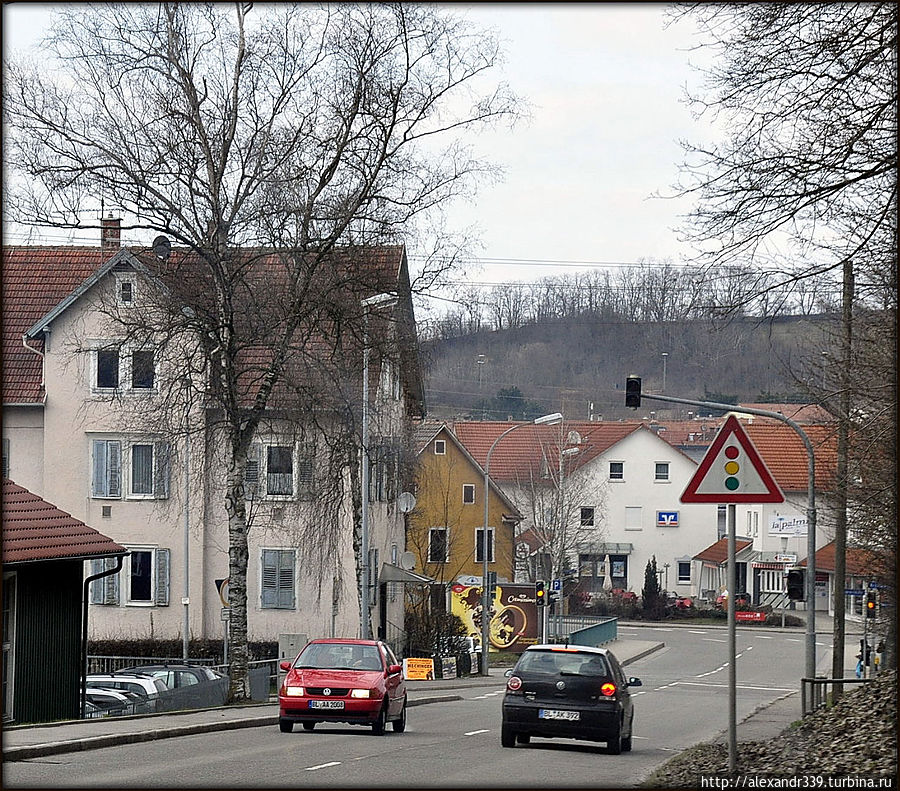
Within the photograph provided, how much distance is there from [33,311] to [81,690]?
23982 millimetres

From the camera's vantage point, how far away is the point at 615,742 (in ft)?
61.2

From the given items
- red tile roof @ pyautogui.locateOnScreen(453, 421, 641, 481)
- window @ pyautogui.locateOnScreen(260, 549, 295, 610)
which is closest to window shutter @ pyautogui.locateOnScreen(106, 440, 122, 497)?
window @ pyautogui.locateOnScreen(260, 549, 295, 610)

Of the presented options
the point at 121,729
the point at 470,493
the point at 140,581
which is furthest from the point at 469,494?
the point at 121,729

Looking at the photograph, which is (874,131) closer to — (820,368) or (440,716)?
(820,368)

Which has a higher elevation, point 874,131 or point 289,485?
point 874,131

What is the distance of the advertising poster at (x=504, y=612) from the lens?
183ft

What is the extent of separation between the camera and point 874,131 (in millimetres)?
12328

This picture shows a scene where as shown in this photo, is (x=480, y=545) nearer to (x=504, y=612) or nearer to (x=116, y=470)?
(x=504, y=612)

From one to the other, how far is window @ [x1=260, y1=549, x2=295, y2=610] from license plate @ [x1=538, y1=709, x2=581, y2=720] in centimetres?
2617

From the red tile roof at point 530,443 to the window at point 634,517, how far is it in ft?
15.8

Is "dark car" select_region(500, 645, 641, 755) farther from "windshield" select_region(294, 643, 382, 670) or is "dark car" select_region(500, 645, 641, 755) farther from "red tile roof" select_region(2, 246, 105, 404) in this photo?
"red tile roof" select_region(2, 246, 105, 404)

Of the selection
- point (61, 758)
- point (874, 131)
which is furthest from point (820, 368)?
point (61, 758)

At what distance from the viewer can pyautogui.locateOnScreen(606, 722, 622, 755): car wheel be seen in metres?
18.6

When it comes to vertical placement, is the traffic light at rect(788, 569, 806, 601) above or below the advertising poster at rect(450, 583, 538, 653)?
above
